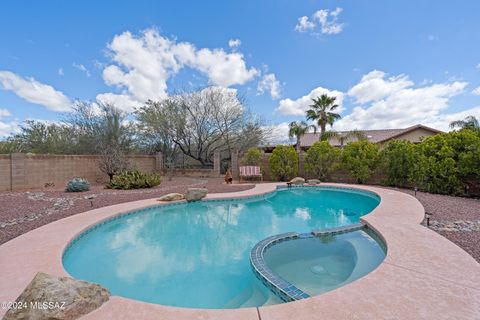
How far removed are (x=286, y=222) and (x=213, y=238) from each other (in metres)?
2.03

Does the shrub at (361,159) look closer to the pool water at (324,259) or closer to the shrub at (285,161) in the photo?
the shrub at (285,161)

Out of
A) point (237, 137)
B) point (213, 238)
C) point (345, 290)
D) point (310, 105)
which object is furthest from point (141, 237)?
point (310, 105)

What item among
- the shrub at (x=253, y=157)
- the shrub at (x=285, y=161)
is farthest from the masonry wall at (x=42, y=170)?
the shrub at (x=285, y=161)

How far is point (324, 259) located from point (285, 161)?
9021mm

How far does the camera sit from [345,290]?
241 cm

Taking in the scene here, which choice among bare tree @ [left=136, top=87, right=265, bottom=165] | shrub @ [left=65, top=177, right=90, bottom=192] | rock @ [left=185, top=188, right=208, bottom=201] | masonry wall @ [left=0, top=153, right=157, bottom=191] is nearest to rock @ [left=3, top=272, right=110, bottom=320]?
rock @ [left=185, top=188, right=208, bottom=201]

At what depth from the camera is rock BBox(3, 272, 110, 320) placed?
187 cm

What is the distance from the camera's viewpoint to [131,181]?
1034 cm

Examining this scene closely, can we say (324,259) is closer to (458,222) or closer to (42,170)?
(458,222)

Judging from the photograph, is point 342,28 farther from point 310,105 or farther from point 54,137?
point 54,137

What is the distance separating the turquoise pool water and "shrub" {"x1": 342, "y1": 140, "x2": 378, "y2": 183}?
352 cm

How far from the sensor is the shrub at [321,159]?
39.3 ft

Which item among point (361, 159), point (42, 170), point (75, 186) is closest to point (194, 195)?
point (75, 186)

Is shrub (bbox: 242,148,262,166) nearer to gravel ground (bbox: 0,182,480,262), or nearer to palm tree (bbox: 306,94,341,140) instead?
gravel ground (bbox: 0,182,480,262)
